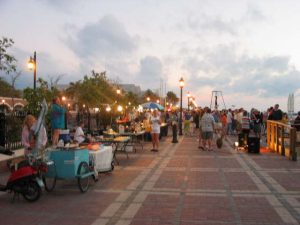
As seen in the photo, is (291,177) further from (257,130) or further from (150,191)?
(257,130)

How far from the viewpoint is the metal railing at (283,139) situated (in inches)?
595

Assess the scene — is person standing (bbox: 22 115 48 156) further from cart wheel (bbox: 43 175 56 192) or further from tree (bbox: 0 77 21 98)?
tree (bbox: 0 77 21 98)

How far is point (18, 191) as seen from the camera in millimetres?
8359

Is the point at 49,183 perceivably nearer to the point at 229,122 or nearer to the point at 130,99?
the point at 229,122

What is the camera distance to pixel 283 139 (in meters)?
16.9

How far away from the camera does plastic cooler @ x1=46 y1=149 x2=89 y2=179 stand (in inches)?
362

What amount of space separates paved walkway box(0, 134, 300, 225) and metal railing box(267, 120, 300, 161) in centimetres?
170

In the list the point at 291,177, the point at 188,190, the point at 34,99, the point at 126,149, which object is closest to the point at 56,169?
the point at 188,190

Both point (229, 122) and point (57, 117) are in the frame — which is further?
point (229, 122)

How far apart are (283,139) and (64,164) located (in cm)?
1026

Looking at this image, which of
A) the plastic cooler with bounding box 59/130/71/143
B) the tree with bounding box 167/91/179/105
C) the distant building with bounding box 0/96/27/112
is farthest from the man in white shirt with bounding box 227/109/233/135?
the tree with bounding box 167/91/179/105

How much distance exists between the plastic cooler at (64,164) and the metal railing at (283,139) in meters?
8.55

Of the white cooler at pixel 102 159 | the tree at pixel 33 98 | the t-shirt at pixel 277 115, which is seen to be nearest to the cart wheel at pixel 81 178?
the white cooler at pixel 102 159

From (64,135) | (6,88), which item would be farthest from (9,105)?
(64,135)
